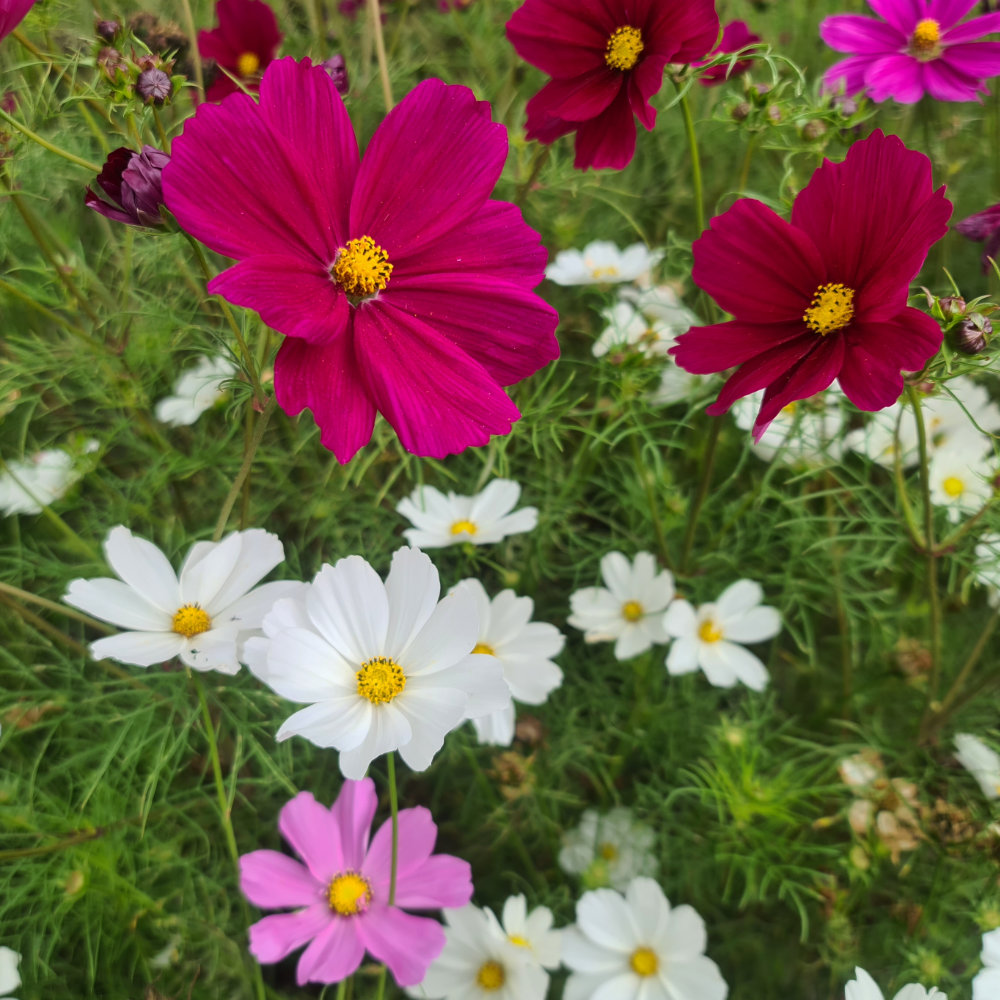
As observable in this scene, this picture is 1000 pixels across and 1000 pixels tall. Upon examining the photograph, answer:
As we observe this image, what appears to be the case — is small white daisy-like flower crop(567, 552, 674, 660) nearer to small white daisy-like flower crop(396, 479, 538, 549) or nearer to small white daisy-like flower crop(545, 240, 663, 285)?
small white daisy-like flower crop(396, 479, 538, 549)

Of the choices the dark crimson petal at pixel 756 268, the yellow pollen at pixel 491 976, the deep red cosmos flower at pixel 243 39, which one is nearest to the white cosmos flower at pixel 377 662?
the dark crimson petal at pixel 756 268

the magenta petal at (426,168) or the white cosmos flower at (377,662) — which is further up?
the magenta petal at (426,168)

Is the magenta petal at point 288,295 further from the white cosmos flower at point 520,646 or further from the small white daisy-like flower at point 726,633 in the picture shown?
the small white daisy-like flower at point 726,633

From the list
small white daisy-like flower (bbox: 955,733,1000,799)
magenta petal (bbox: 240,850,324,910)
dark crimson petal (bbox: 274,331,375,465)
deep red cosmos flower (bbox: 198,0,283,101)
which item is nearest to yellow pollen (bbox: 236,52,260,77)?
deep red cosmos flower (bbox: 198,0,283,101)

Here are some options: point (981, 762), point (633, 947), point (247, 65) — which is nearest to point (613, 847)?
point (633, 947)

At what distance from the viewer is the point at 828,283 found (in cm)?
58

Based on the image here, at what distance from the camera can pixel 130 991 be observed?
2.73 feet

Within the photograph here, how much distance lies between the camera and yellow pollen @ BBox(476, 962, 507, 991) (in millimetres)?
770

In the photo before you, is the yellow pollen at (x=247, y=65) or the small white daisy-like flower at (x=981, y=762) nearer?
the small white daisy-like flower at (x=981, y=762)

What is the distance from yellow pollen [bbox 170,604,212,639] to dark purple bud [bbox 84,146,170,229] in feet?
0.83

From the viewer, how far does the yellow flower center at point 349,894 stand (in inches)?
26.7

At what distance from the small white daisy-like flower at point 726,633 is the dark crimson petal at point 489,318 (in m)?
0.36

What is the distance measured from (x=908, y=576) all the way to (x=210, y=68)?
1.00m

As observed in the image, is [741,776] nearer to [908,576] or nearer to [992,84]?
[908,576]
